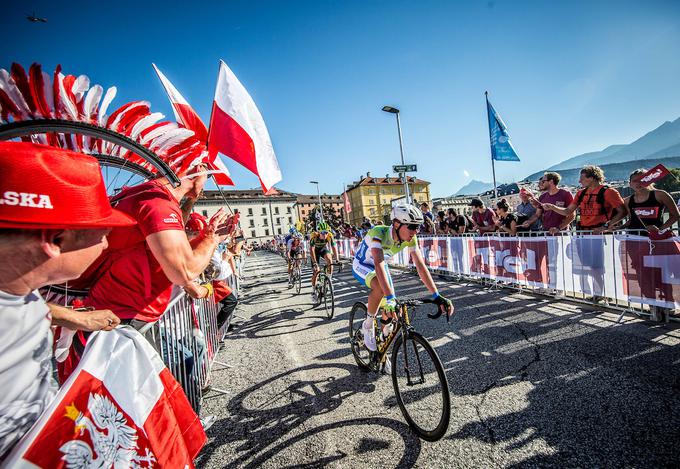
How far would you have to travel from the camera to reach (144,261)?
6.35 feet

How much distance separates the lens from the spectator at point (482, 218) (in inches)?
319

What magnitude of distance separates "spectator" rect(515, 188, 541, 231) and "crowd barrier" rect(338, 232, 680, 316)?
1.06 ft

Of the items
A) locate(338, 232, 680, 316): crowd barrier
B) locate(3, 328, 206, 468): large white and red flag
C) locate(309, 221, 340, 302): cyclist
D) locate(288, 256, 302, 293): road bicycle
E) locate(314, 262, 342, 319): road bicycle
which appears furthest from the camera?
locate(288, 256, 302, 293): road bicycle

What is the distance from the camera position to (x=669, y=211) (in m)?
4.37

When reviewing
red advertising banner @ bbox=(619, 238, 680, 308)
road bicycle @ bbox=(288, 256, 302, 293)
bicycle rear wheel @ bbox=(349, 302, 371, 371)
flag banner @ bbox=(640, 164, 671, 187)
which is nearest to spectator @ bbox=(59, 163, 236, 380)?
bicycle rear wheel @ bbox=(349, 302, 371, 371)

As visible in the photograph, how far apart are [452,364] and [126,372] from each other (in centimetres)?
344

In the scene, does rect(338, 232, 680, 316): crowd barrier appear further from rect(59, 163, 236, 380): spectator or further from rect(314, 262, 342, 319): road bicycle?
rect(59, 163, 236, 380): spectator

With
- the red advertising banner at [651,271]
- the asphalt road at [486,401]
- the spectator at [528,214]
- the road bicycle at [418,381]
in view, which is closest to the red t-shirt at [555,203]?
the spectator at [528,214]

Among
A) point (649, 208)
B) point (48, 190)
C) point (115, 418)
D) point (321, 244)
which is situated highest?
point (48, 190)

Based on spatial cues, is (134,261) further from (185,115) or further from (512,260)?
(512,260)

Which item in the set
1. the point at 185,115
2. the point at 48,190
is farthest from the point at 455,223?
the point at 48,190

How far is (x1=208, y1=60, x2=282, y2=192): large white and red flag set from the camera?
3512mm

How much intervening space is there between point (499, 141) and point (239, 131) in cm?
1155

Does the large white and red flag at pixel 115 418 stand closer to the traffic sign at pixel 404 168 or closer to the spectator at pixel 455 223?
the spectator at pixel 455 223
